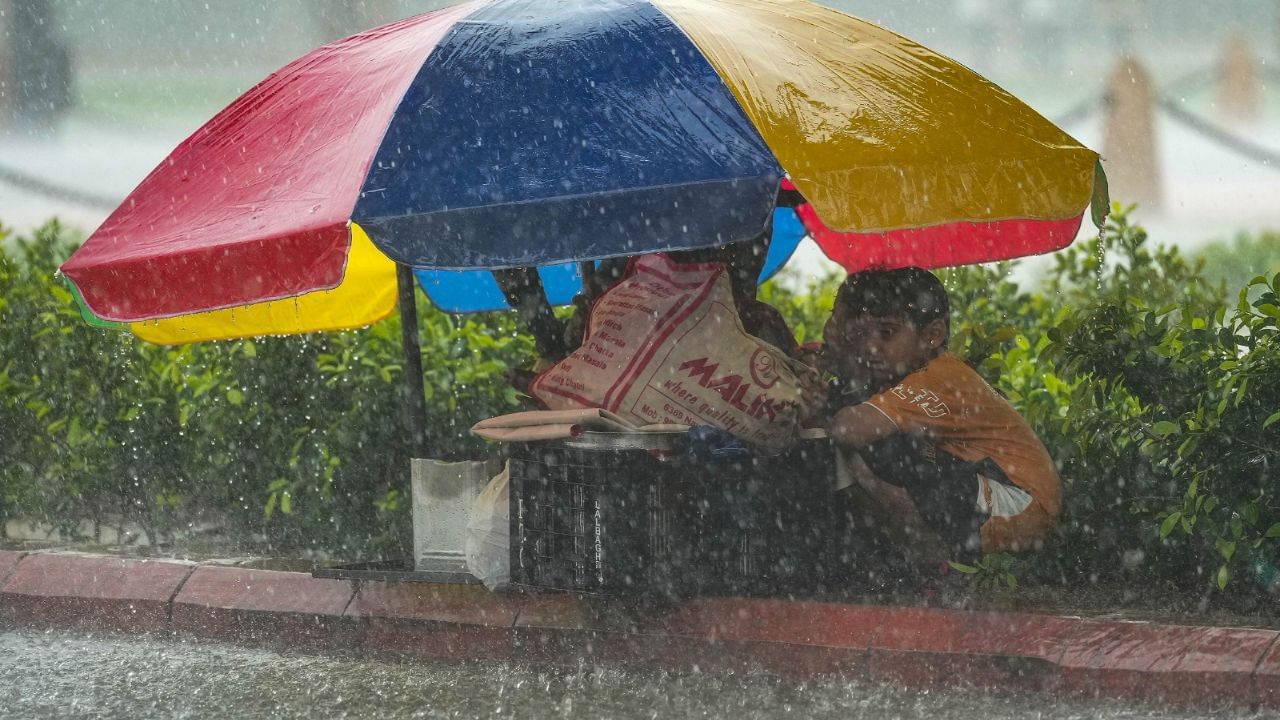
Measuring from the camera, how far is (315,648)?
4.65m

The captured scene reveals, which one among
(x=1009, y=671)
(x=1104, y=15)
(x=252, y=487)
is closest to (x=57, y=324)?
(x=252, y=487)

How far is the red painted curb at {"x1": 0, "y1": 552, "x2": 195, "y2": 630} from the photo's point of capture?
494 centimetres

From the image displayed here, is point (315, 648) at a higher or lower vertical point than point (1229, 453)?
lower

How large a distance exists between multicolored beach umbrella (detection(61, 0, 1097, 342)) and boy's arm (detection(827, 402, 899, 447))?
1.71ft

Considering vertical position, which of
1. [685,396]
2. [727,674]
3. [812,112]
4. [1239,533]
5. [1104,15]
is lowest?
[727,674]

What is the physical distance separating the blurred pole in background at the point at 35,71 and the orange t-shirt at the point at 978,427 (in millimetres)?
12636

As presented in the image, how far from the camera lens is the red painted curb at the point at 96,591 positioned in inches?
194

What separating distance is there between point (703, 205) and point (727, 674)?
1.38m

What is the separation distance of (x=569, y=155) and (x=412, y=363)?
1.47m

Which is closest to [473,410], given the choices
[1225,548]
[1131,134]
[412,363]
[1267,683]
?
[412,363]

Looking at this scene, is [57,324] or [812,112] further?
[57,324]

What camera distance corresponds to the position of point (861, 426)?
3945 mm

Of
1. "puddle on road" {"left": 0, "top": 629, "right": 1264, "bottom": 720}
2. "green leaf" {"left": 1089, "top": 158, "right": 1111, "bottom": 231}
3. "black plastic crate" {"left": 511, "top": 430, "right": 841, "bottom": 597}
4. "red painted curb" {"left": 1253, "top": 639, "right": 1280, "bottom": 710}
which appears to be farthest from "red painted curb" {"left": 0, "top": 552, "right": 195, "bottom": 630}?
"red painted curb" {"left": 1253, "top": 639, "right": 1280, "bottom": 710}

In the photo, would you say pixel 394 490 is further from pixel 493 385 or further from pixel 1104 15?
pixel 1104 15
